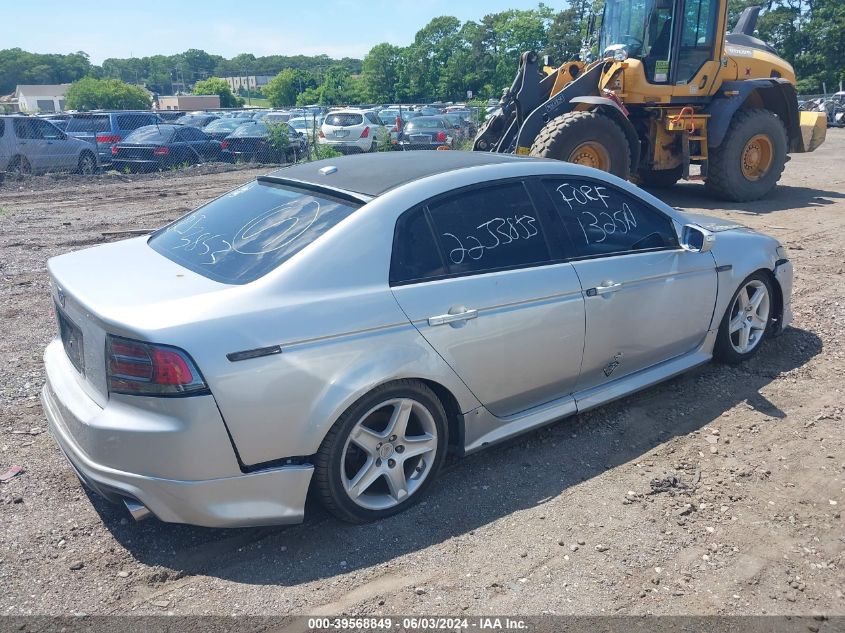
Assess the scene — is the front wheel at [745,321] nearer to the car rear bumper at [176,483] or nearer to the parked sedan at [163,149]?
the car rear bumper at [176,483]

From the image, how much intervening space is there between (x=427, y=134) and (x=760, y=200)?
40.2 ft

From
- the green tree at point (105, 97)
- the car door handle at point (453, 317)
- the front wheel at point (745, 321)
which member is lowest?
the front wheel at point (745, 321)

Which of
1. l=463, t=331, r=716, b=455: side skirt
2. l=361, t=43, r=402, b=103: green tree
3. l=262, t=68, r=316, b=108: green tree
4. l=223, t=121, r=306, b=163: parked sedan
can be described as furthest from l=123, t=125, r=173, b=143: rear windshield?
l=262, t=68, r=316, b=108: green tree

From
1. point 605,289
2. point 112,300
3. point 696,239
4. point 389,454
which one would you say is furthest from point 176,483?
point 696,239

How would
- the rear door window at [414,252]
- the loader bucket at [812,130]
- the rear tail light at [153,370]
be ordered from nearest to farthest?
the rear tail light at [153,370] → the rear door window at [414,252] → the loader bucket at [812,130]

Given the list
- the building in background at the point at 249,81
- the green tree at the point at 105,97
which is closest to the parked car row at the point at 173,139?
the green tree at the point at 105,97

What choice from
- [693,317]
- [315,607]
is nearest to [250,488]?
[315,607]

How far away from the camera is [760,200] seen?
12.5 metres

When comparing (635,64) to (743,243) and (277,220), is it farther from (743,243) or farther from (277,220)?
(277,220)

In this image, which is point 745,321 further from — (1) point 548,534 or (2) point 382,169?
(2) point 382,169

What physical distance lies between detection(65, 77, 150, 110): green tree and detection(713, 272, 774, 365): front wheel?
69.4 meters

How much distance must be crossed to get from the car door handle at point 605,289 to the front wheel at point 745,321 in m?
1.25

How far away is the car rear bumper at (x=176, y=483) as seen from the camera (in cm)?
293

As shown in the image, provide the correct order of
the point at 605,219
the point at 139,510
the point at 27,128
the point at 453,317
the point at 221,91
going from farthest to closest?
the point at 221,91
the point at 27,128
the point at 605,219
the point at 453,317
the point at 139,510
